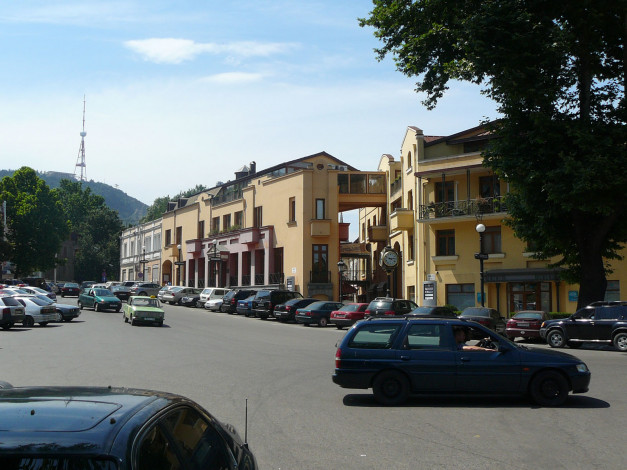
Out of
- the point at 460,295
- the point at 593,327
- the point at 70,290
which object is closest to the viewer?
the point at 593,327

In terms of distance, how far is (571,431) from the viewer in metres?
9.48

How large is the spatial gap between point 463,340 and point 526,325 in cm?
1676

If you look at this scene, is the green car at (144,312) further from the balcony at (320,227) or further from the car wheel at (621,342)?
the car wheel at (621,342)

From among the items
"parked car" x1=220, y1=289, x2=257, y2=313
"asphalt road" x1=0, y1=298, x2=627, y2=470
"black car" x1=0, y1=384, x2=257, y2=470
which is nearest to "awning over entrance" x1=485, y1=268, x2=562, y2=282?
"parked car" x1=220, y1=289, x2=257, y2=313

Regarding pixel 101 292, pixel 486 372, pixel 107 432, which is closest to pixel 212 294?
pixel 101 292

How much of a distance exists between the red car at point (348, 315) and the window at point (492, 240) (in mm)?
10297

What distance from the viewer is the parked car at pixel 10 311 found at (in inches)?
1163

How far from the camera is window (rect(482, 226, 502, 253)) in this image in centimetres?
4122

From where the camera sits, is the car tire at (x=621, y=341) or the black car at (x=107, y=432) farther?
the car tire at (x=621, y=341)

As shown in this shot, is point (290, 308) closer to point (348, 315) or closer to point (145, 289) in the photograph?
point (348, 315)

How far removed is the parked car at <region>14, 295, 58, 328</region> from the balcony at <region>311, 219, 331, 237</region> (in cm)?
2385

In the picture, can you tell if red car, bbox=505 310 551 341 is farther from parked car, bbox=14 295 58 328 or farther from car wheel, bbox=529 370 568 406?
parked car, bbox=14 295 58 328

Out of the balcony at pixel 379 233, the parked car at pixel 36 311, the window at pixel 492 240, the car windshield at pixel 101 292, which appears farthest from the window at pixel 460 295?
the parked car at pixel 36 311

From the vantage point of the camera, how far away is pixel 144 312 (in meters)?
33.1
